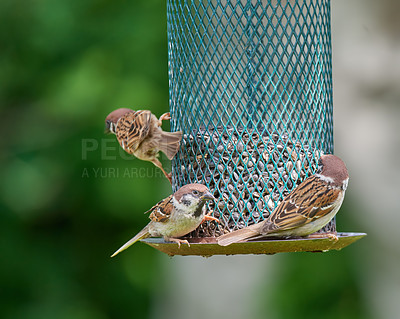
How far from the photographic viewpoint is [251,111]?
500cm

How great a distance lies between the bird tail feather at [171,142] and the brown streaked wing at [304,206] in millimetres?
1053

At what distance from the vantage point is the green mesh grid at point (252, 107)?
16.1 ft

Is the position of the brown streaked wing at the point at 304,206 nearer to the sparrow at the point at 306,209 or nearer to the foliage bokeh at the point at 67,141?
the sparrow at the point at 306,209

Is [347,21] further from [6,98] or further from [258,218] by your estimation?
[6,98]

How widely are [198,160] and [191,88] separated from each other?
21.8 inches

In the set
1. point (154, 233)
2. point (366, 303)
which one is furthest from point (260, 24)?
point (366, 303)

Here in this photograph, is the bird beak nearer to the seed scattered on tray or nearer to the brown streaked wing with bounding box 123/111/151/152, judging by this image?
the seed scattered on tray

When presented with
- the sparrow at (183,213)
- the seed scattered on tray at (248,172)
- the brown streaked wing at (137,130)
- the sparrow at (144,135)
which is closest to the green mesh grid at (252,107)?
the seed scattered on tray at (248,172)

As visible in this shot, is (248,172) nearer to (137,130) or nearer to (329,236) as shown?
(329,236)

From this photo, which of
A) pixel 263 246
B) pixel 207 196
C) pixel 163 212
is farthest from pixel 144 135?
pixel 263 246

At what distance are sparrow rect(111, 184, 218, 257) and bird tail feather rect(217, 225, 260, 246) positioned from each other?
0.32 metres

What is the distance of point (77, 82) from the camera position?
26.2ft

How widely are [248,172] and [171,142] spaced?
0.73 meters

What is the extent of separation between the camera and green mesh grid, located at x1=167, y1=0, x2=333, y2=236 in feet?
16.1
